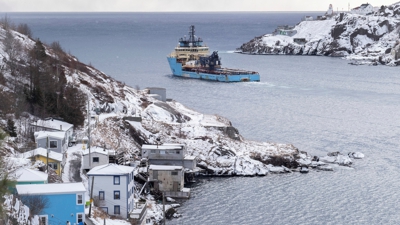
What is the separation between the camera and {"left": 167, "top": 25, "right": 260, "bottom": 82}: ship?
263ft

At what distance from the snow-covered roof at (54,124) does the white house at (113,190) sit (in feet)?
25.4

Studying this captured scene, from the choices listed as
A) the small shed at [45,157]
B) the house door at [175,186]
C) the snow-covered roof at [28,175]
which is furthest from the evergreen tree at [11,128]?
the house door at [175,186]

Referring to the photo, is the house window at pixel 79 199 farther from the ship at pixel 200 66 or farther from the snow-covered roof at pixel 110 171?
the ship at pixel 200 66

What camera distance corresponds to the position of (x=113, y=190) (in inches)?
1094

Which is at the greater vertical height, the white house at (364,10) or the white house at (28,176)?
the white house at (364,10)

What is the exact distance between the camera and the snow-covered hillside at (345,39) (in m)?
114

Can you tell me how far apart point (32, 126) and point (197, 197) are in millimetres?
9854

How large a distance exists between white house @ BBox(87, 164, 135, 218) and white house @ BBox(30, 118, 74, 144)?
282 inches

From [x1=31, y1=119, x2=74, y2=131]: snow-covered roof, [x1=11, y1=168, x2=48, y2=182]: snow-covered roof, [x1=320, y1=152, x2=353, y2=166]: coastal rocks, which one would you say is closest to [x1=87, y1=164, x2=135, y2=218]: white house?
[x1=11, y1=168, x2=48, y2=182]: snow-covered roof

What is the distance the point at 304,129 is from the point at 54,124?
796 inches

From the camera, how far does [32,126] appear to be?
34750 mm

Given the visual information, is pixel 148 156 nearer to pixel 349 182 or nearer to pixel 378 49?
pixel 349 182

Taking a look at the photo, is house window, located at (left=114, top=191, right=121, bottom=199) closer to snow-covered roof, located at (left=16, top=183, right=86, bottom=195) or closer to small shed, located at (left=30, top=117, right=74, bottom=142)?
snow-covered roof, located at (left=16, top=183, right=86, bottom=195)

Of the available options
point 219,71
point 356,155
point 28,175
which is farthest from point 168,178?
point 219,71
